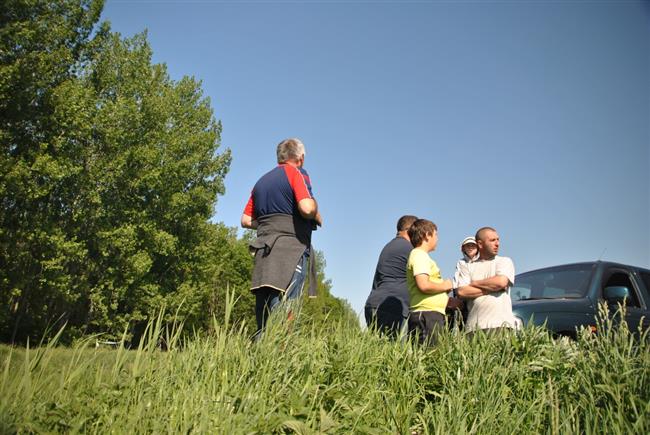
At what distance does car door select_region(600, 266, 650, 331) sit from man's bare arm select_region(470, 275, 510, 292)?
3.00m

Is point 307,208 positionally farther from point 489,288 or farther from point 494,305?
point 494,305

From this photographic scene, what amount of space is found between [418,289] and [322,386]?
2036mm

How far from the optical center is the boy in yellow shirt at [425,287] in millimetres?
4621

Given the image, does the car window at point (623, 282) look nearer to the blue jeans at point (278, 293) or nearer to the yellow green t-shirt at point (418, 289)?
the yellow green t-shirt at point (418, 289)

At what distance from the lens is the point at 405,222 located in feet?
19.4

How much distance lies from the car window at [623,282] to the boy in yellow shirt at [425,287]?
359 cm

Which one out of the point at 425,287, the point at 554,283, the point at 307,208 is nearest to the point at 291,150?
the point at 307,208

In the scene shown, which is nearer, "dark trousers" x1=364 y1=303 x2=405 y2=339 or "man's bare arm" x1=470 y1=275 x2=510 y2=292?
"man's bare arm" x1=470 y1=275 x2=510 y2=292

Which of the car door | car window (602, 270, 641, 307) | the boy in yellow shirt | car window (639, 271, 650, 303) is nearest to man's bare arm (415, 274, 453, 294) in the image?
the boy in yellow shirt

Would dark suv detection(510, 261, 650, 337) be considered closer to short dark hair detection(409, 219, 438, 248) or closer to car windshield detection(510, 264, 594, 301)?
car windshield detection(510, 264, 594, 301)

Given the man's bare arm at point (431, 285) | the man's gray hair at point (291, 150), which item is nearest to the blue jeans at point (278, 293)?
the man's gray hair at point (291, 150)

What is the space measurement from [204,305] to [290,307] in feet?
99.5

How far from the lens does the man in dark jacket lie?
5430mm

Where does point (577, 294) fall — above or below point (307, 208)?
below
